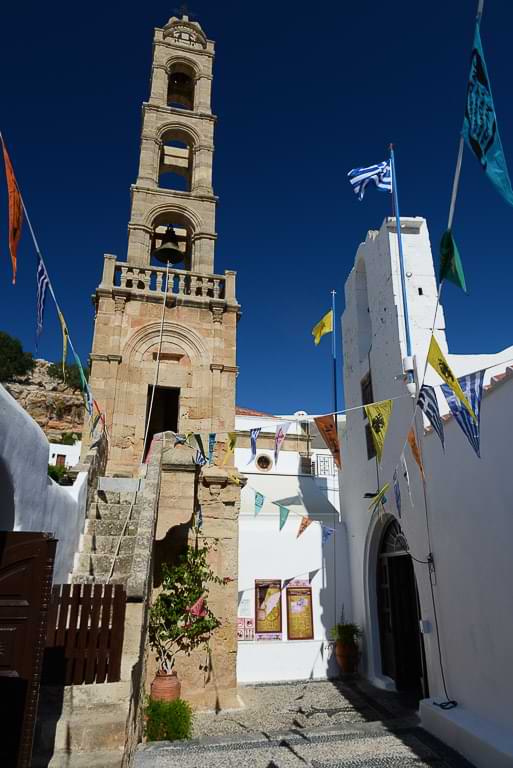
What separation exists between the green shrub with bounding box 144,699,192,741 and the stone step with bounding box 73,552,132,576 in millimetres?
2980

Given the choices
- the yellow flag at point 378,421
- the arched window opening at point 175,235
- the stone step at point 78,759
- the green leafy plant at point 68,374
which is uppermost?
the green leafy plant at point 68,374

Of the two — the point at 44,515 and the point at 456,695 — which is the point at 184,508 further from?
the point at 456,695

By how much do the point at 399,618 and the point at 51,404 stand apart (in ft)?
117

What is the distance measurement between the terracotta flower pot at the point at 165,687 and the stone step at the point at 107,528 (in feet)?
11.0

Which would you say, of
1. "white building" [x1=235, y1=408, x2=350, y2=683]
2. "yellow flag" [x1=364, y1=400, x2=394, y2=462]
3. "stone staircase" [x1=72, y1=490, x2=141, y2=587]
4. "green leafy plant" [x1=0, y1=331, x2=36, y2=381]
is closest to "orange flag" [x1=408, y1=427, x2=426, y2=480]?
"yellow flag" [x1=364, y1=400, x2=394, y2=462]

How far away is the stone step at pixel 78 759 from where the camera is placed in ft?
14.1

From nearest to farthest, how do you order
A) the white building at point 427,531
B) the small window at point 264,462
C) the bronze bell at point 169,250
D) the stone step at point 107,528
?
the white building at point 427,531, the stone step at point 107,528, the bronze bell at point 169,250, the small window at point 264,462

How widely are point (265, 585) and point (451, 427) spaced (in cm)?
716

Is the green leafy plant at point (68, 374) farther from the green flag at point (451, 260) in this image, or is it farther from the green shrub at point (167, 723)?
the green flag at point (451, 260)

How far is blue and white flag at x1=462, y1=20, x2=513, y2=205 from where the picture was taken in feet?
10.8

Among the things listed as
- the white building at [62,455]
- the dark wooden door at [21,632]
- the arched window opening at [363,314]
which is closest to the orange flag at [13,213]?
the dark wooden door at [21,632]

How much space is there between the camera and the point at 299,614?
12.4 metres

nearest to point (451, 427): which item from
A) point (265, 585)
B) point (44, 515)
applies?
point (44, 515)

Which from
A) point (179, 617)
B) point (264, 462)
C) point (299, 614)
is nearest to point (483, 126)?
point (179, 617)
